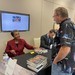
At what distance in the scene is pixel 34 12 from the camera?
429cm

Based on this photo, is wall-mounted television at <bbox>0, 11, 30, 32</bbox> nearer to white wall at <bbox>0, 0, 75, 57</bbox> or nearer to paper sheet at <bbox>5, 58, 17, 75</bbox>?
white wall at <bbox>0, 0, 75, 57</bbox>

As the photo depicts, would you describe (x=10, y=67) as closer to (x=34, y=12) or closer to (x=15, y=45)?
(x=15, y=45)

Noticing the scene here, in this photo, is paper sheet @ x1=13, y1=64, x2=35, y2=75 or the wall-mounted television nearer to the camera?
paper sheet @ x1=13, y1=64, x2=35, y2=75

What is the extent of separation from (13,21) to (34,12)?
0.95 meters

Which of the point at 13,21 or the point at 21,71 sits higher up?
the point at 13,21

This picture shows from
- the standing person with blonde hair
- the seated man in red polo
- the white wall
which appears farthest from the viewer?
the white wall

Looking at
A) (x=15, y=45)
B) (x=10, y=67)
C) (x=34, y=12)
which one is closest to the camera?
(x=10, y=67)

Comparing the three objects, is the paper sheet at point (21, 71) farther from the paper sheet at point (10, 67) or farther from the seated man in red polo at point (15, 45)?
the seated man in red polo at point (15, 45)

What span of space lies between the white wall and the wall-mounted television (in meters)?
0.12

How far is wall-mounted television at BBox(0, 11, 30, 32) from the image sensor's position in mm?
3383

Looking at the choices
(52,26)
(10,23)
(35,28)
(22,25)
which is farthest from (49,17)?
(10,23)

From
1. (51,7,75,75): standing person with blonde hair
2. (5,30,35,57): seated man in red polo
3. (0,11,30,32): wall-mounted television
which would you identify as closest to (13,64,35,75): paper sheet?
(51,7,75,75): standing person with blonde hair

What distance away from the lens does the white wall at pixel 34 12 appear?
3.51m

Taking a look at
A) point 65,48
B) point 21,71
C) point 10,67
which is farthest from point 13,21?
point 65,48
